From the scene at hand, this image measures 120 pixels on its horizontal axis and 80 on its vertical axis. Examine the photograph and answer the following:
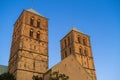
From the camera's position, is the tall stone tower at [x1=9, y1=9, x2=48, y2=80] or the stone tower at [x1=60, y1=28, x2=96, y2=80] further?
the stone tower at [x1=60, y1=28, x2=96, y2=80]

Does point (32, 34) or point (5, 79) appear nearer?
point (5, 79)

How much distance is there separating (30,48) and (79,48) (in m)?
15.5

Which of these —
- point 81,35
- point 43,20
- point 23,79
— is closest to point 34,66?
point 23,79

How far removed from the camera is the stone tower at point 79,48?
4321 centimetres

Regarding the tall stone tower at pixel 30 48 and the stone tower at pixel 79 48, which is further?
the stone tower at pixel 79 48

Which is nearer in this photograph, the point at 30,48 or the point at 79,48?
the point at 30,48

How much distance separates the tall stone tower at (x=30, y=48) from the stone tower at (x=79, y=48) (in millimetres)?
9427

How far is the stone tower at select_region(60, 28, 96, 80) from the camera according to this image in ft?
142

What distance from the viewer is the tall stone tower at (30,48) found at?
31188mm

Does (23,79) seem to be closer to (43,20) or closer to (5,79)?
(5,79)

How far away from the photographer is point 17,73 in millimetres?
29844

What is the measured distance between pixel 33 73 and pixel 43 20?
44.6 ft

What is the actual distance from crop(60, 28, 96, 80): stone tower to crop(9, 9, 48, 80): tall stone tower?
30.9 feet

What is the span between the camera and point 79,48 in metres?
45.4
